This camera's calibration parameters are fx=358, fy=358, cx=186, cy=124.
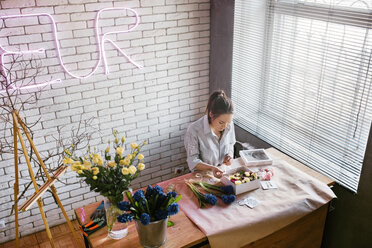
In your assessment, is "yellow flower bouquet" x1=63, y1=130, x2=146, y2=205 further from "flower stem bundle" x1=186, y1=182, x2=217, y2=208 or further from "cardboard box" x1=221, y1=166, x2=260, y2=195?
"cardboard box" x1=221, y1=166, x2=260, y2=195

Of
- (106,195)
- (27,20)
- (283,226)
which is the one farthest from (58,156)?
(283,226)

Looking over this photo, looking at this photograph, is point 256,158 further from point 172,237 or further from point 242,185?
point 172,237

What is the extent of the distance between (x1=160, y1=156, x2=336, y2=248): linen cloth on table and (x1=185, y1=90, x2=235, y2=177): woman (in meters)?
0.27

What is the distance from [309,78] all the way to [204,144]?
3.71 feet

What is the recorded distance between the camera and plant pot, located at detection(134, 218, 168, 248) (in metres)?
2.26

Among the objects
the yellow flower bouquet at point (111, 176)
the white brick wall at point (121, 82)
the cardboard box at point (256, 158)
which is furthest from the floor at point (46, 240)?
the cardboard box at point (256, 158)

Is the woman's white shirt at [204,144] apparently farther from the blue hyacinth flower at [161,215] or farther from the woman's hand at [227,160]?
the blue hyacinth flower at [161,215]

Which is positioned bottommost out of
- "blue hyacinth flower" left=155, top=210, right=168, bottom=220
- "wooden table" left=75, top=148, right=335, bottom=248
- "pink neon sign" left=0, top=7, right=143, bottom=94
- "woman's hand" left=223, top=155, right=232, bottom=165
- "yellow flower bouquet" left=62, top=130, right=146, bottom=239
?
"wooden table" left=75, top=148, right=335, bottom=248

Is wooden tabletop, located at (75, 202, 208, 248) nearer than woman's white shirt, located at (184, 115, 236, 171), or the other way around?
wooden tabletop, located at (75, 202, 208, 248)

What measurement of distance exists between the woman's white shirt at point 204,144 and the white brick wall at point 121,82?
0.95 metres

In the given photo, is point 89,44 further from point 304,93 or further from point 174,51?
point 304,93

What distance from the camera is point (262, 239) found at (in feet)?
8.73

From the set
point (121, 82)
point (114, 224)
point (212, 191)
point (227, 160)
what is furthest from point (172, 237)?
point (121, 82)

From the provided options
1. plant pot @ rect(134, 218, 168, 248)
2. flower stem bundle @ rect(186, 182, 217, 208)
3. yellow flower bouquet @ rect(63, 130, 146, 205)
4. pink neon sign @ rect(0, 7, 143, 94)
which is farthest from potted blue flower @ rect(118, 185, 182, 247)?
pink neon sign @ rect(0, 7, 143, 94)
